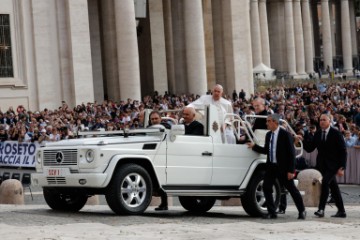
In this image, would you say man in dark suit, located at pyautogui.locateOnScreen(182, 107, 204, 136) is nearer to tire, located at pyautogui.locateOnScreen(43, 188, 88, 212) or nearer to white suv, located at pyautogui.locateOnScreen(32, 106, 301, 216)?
white suv, located at pyautogui.locateOnScreen(32, 106, 301, 216)

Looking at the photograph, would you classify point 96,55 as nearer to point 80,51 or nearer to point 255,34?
point 80,51

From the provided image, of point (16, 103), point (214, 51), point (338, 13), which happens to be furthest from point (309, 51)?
point (16, 103)

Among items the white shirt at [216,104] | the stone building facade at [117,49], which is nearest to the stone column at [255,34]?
the stone building facade at [117,49]

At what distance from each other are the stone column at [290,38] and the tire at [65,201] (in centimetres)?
7740

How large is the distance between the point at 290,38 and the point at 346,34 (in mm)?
19007

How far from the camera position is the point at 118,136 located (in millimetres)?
17766

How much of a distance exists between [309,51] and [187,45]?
168 ft

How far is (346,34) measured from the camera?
112m

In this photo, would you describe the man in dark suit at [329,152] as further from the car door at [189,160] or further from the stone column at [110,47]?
the stone column at [110,47]

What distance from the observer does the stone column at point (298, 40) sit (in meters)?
96.6

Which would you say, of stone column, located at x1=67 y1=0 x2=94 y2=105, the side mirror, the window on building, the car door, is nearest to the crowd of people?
stone column, located at x1=67 y1=0 x2=94 y2=105

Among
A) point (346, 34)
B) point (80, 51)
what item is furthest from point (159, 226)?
point (346, 34)

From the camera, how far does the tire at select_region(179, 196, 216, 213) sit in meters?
19.3

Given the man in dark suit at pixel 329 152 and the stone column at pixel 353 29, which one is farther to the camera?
the stone column at pixel 353 29
